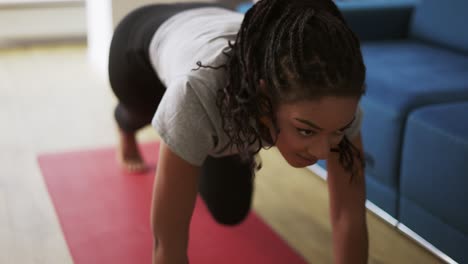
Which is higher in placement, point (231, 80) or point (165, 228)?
point (231, 80)

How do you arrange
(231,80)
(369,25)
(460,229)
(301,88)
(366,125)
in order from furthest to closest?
(369,25) < (366,125) < (460,229) < (231,80) < (301,88)

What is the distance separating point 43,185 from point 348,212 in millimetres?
1270

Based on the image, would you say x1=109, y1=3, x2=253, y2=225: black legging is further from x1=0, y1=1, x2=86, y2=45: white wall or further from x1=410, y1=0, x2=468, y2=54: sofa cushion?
x1=0, y1=1, x2=86, y2=45: white wall

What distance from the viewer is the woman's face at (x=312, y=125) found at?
106 centimetres

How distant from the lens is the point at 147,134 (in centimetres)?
279

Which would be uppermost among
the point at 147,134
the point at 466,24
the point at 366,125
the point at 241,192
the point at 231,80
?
the point at 231,80

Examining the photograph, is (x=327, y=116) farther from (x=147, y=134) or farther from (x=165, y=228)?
(x=147, y=134)

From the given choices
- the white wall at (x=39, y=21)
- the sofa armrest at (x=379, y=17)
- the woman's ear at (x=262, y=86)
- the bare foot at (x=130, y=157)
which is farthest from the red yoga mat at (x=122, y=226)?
the white wall at (x=39, y=21)

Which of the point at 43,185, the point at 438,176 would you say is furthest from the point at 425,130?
the point at 43,185

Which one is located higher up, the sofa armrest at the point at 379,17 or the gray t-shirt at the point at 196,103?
the gray t-shirt at the point at 196,103

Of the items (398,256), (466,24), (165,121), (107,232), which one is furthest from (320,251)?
(466,24)

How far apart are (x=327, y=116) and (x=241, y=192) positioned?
88 centimetres

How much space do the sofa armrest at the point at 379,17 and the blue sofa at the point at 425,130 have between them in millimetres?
135

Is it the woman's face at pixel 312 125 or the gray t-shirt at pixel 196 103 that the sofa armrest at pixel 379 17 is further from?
the woman's face at pixel 312 125
